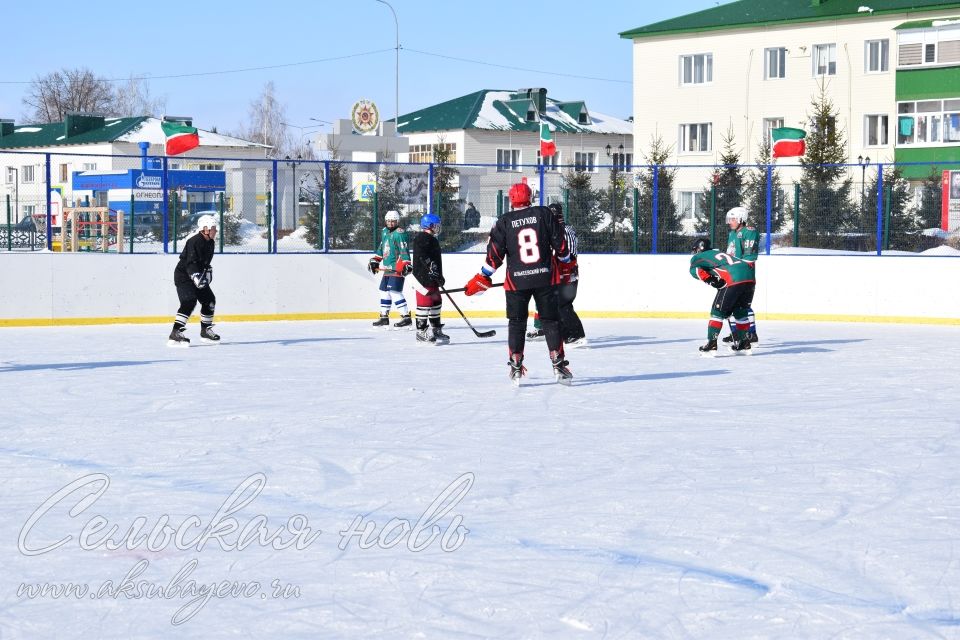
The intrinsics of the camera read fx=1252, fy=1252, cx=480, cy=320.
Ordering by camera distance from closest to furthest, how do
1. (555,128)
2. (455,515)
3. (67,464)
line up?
(455,515) → (67,464) → (555,128)

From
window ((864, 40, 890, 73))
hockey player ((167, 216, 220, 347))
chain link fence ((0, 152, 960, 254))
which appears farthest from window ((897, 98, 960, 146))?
hockey player ((167, 216, 220, 347))

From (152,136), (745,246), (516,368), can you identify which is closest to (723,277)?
(745,246)

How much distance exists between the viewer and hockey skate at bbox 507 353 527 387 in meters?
8.44

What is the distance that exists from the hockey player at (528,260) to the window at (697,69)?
3284 cm

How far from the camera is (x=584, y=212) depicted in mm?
16953

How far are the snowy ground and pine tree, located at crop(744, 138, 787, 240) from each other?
705 centimetres

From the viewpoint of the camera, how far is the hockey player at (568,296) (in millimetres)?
8546

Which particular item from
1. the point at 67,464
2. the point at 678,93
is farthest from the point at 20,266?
the point at 678,93

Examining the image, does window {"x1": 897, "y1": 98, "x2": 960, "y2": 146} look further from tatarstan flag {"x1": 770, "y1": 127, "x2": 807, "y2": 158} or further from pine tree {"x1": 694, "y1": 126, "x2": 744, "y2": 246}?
pine tree {"x1": 694, "y1": 126, "x2": 744, "y2": 246}

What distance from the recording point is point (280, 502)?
4.88m

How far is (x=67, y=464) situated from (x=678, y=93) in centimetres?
3621

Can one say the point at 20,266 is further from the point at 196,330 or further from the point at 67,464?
the point at 67,464

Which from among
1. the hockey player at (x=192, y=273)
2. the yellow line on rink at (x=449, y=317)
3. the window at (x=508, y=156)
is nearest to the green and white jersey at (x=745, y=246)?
the hockey player at (x=192, y=273)

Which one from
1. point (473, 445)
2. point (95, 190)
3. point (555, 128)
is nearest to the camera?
point (473, 445)
